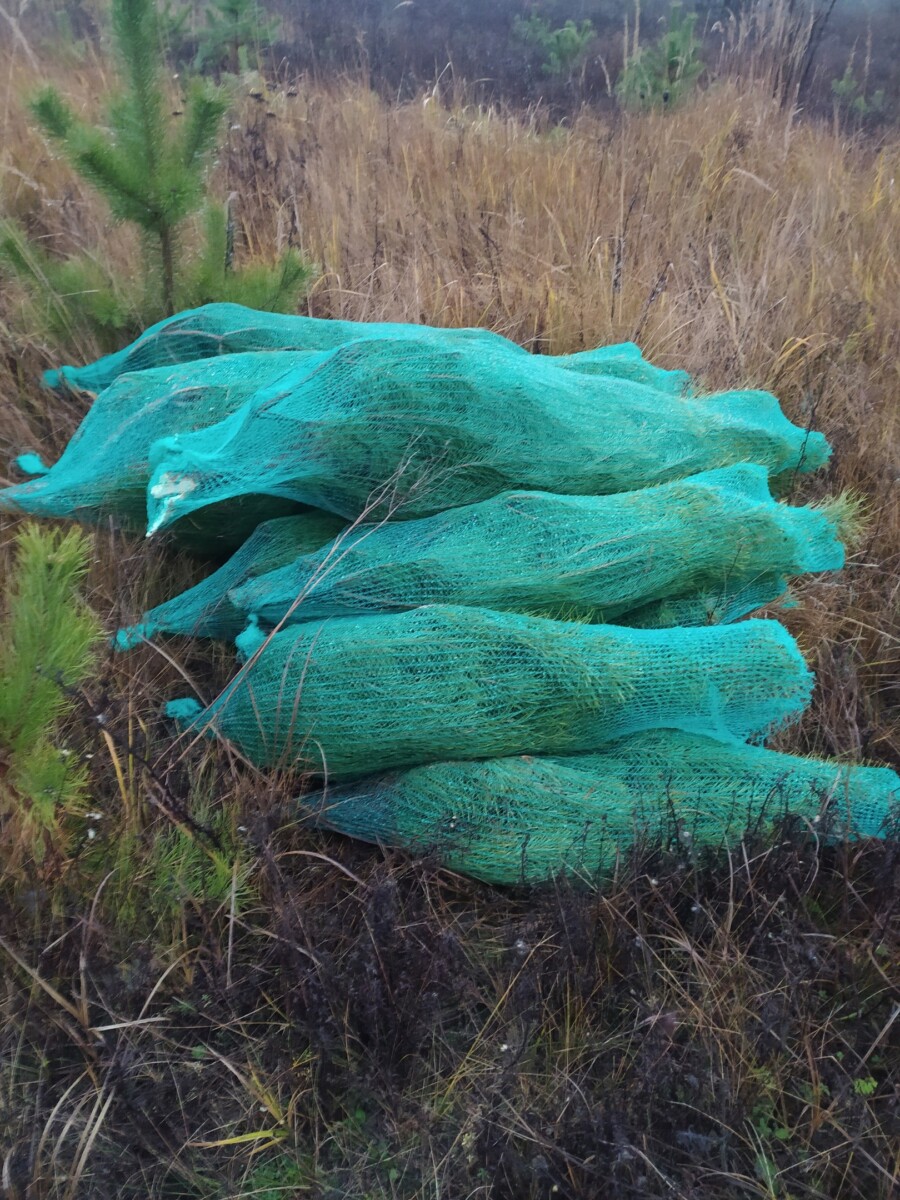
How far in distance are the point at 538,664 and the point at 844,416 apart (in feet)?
6.26

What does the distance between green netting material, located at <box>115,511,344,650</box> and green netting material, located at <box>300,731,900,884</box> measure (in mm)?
485

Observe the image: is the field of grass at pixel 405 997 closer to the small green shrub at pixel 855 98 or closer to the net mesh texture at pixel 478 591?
the net mesh texture at pixel 478 591

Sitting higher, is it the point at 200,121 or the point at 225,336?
the point at 200,121

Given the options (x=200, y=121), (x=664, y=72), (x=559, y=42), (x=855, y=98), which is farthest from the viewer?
(x=559, y=42)

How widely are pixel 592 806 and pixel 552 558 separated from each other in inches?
20.2

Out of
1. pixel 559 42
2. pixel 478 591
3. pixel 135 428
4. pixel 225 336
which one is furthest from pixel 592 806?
pixel 559 42

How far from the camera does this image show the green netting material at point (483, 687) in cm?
169

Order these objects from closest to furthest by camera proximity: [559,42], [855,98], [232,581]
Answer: [232,581] → [855,98] → [559,42]

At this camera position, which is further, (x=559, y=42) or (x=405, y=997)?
(x=559, y=42)

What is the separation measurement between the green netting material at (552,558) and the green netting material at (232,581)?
5 cm

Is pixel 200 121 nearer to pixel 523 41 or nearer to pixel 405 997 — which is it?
pixel 405 997

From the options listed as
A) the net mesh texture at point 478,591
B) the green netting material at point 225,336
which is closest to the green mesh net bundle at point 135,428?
the net mesh texture at point 478,591

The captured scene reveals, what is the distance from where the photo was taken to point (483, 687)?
1.68 metres

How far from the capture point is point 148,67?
2.40m
